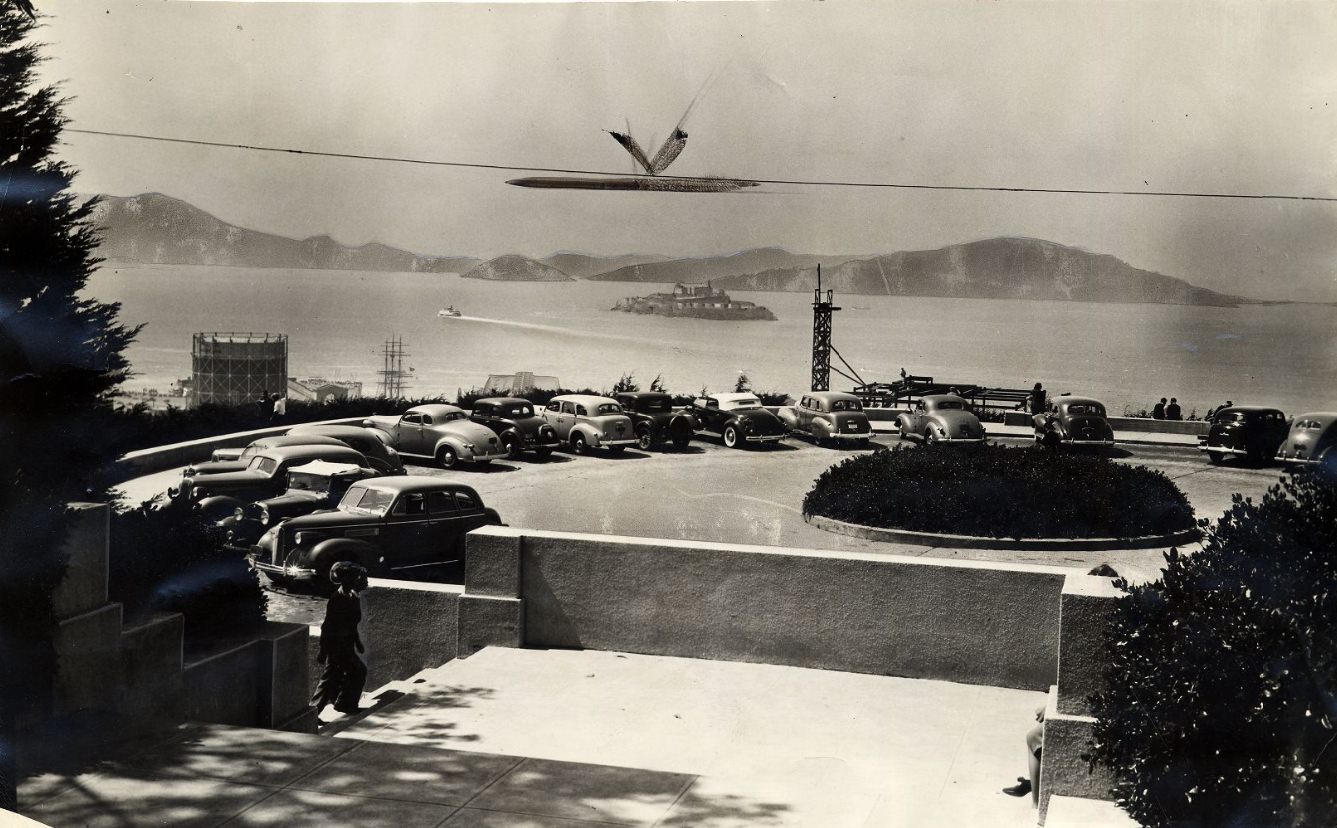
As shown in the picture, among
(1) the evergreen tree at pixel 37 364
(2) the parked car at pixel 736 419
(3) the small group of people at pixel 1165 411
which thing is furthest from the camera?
(2) the parked car at pixel 736 419

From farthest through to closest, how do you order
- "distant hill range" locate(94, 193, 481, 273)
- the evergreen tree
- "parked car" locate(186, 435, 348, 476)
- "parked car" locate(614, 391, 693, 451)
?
1. "parked car" locate(614, 391, 693, 451)
2. "parked car" locate(186, 435, 348, 476)
3. "distant hill range" locate(94, 193, 481, 273)
4. the evergreen tree

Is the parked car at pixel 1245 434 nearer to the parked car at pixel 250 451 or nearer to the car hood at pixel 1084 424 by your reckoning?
the car hood at pixel 1084 424

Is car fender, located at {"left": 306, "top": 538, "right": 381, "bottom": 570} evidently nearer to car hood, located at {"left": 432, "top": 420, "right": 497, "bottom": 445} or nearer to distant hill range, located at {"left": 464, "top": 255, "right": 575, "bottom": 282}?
distant hill range, located at {"left": 464, "top": 255, "right": 575, "bottom": 282}

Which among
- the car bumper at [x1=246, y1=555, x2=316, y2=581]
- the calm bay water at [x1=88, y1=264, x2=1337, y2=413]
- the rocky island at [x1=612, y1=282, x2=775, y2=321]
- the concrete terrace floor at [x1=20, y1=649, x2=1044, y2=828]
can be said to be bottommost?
the car bumper at [x1=246, y1=555, x2=316, y2=581]

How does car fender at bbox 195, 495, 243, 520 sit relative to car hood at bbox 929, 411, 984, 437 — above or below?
below

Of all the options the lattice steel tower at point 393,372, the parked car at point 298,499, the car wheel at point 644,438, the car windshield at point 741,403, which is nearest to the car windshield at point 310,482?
the parked car at point 298,499

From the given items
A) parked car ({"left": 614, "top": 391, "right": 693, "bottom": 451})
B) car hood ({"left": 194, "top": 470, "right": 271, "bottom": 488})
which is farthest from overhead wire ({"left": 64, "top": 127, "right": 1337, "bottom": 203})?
parked car ({"left": 614, "top": 391, "right": 693, "bottom": 451})

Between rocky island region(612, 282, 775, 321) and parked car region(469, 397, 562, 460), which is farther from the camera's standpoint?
parked car region(469, 397, 562, 460)
